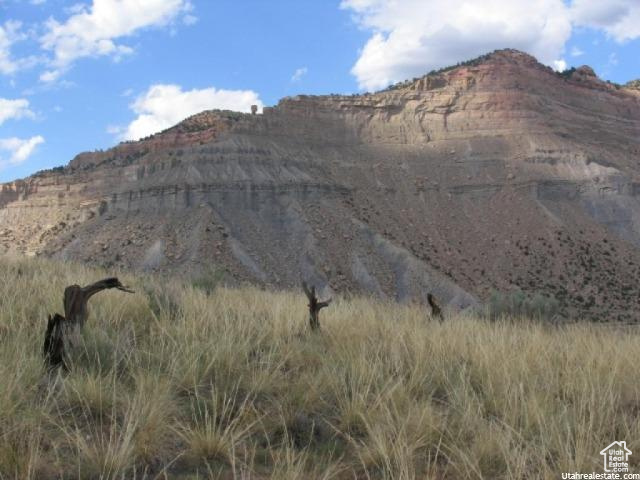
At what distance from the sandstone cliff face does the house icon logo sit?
119 feet

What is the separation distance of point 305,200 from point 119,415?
162 feet

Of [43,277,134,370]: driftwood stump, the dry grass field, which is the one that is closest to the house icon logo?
the dry grass field

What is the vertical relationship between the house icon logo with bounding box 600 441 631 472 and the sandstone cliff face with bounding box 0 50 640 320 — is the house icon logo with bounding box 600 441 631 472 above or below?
below

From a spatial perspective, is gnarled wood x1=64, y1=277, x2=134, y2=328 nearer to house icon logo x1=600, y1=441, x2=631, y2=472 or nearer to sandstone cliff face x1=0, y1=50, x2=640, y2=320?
house icon logo x1=600, y1=441, x2=631, y2=472

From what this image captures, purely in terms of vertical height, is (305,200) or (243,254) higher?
(305,200)

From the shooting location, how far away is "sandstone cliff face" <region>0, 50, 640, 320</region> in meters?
45.2

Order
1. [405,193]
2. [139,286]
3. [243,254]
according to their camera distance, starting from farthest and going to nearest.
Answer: [405,193] < [243,254] < [139,286]

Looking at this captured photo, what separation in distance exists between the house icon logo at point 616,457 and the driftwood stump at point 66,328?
352 centimetres

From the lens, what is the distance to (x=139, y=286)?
28.1 feet

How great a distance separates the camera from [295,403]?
4098mm

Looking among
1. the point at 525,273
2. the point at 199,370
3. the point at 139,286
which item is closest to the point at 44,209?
the point at 525,273

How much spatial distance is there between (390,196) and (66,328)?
5292cm

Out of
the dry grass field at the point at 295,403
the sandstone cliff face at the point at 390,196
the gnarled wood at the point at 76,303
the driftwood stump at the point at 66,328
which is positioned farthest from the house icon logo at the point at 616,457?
the sandstone cliff face at the point at 390,196

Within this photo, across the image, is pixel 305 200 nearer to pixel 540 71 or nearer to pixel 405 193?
pixel 405 193
